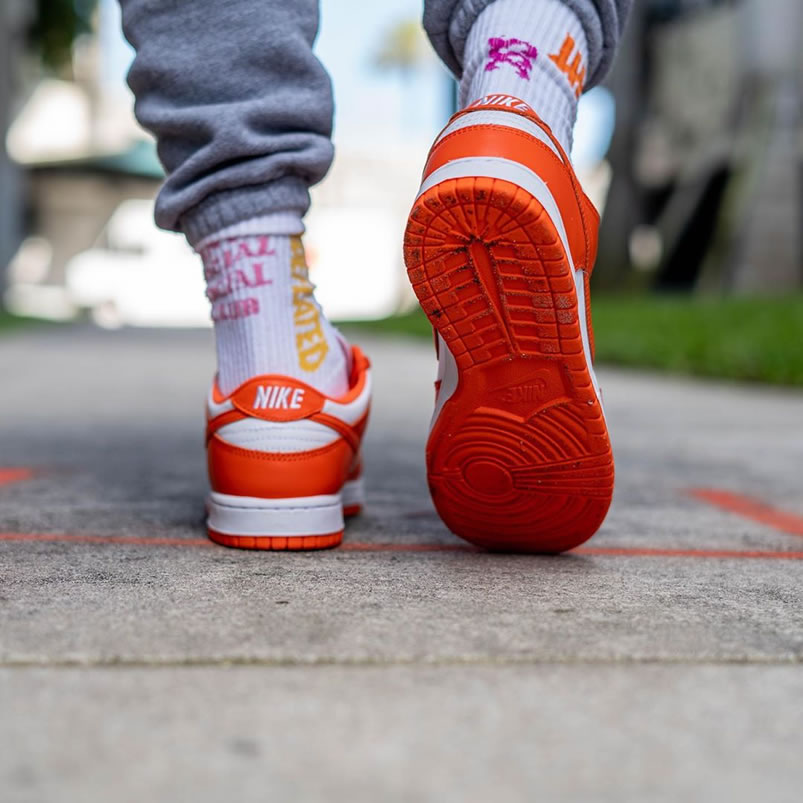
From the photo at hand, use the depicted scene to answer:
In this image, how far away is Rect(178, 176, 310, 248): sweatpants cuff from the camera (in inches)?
42.8

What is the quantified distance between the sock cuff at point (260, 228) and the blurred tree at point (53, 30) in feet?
42.7

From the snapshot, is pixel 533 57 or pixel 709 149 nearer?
pixel 533 57

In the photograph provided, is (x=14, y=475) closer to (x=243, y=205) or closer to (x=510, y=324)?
(x=243, y=205)

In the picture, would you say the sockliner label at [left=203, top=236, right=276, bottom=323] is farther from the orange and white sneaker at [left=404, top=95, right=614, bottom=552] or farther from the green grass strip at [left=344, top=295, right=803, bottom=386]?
the green grass strip at [left=344, top=295, right=803, bottom=386]

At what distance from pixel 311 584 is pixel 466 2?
63cm

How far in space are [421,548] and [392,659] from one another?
0.41m

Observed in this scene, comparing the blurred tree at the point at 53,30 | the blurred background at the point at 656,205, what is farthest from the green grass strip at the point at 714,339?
the blurred tree at the point at 53,30

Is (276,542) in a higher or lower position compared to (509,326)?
lower

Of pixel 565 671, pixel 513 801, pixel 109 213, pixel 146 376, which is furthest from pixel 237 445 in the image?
pixel 109 213

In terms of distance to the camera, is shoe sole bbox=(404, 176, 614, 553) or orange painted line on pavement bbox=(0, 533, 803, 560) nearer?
shoe sole bbox=(404, 176, 614, 553)

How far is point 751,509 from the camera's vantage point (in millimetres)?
1436

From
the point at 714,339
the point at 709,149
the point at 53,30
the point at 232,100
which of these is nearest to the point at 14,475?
the point at 232,100
